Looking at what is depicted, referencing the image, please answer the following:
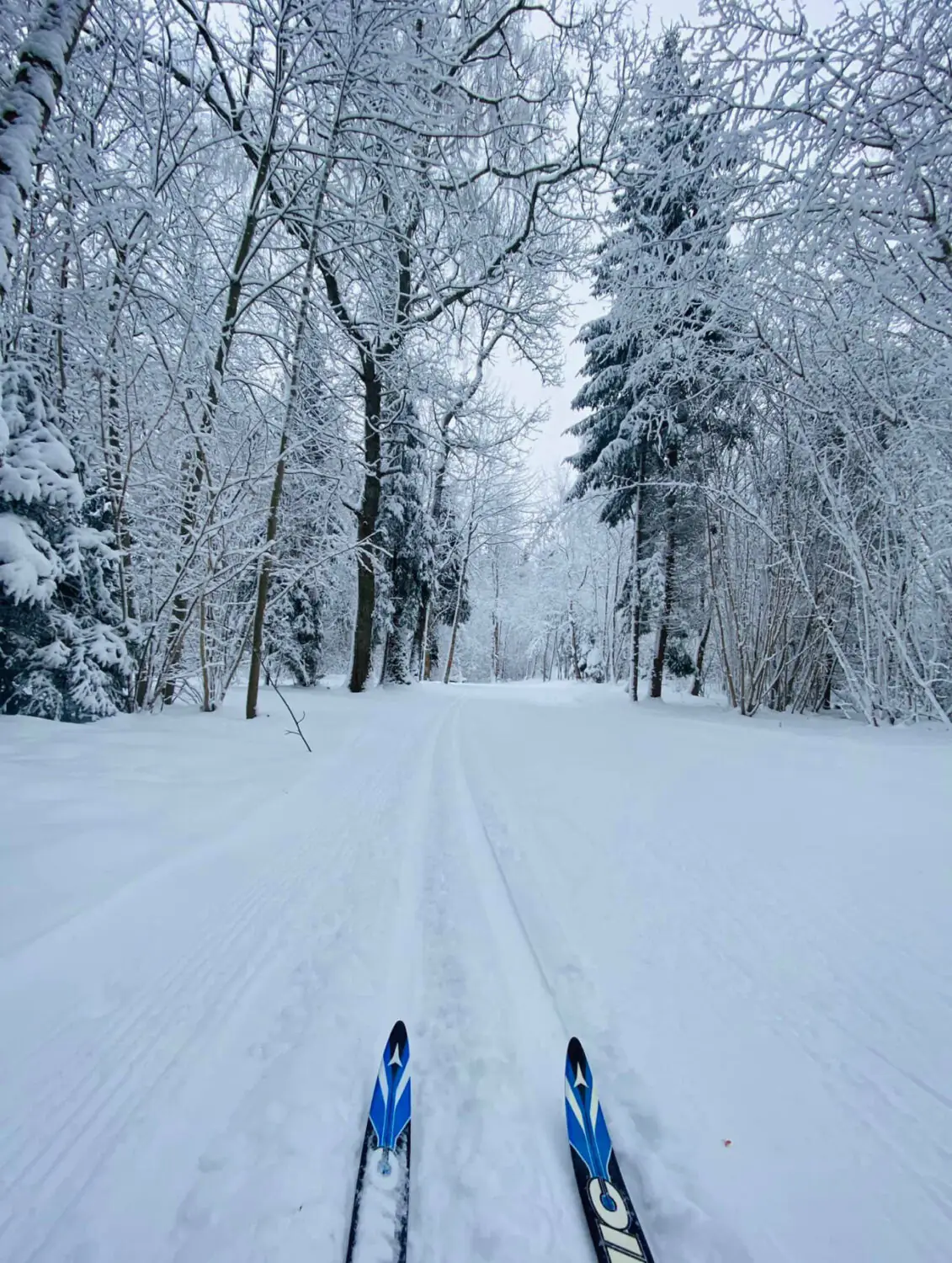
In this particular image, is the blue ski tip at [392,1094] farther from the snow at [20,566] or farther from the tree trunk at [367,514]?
the tree trunk at [367,514]

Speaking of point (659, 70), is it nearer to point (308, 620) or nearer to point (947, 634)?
point (947, 634)

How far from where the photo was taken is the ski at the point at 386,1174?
0.92m

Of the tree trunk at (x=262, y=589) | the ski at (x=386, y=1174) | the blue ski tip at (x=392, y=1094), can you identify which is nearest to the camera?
the ski at (x=386, y=1174)

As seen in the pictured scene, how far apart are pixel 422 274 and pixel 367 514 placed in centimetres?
457

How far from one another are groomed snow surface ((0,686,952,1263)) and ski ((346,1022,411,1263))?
0.03 metres

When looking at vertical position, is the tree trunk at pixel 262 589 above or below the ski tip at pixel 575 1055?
above

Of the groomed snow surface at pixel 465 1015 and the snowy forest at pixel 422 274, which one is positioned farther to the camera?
the snowy forest at pixel 422 274

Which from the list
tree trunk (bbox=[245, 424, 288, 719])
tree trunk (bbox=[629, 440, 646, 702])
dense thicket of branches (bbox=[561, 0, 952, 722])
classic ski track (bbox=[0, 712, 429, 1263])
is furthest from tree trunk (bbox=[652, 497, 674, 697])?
classic ski track (bbox=[0, 712, 429, 1263])

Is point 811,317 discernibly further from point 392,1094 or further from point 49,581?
point 49,581

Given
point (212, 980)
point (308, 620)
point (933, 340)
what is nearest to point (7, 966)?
point (212, 980)

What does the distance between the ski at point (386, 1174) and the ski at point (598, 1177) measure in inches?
14.6

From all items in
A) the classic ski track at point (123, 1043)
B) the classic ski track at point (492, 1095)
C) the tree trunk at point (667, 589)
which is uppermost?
the tree trunk at point (667, 589)

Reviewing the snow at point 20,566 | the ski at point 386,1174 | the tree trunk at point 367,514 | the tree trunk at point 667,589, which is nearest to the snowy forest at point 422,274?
the snow at point 20,566

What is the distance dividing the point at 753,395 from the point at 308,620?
32.8 ft
